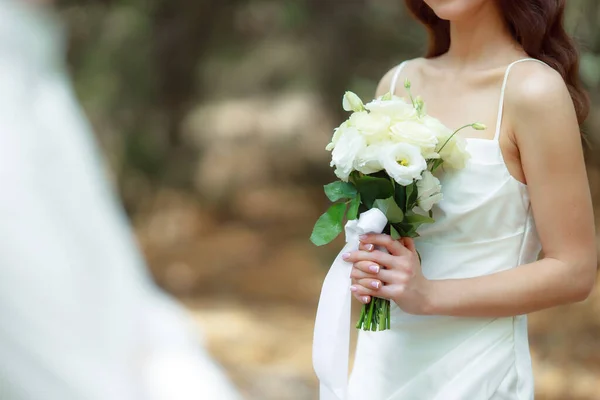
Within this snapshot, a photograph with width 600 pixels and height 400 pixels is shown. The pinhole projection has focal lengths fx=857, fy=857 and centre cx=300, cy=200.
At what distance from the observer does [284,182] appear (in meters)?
10.5

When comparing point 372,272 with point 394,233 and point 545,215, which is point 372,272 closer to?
point 394,233

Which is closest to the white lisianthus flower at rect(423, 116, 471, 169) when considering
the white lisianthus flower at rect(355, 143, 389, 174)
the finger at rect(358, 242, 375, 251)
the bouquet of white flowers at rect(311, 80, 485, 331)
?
the bouquet of white flowers at rect(311, 80, 485, 331)

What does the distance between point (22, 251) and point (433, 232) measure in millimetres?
902

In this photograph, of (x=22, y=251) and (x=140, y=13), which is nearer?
(x=22, y=251)

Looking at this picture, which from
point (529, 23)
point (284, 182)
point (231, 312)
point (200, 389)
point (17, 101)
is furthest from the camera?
point (284, 182)

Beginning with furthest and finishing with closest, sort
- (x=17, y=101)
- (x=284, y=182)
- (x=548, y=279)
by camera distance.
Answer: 1. (x=284, y=182)
2. (x=548, y=279)
3. (x=17, y=101)

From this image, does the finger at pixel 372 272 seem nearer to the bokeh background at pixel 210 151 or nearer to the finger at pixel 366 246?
the finger at pixel 366 246

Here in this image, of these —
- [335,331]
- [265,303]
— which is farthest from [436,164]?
[265,303]

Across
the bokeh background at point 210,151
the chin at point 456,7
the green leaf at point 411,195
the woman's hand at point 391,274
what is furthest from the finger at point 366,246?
the bokeh background at point 210,151

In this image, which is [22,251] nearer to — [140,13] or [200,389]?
[200,389]

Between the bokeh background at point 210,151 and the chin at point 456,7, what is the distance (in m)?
2.49

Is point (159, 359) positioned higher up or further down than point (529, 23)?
further down

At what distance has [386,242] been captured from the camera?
169cm

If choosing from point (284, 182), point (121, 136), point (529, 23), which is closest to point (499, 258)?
point (529, 23)
